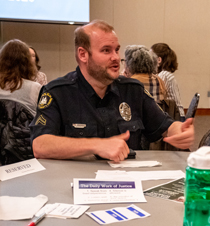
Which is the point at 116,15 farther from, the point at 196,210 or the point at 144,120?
the point at 196,210

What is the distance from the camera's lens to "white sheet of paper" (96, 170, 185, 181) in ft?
3.92

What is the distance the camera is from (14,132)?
6.79 feet

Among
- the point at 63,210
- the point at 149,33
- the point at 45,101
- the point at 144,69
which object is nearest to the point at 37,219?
the point at 63,210

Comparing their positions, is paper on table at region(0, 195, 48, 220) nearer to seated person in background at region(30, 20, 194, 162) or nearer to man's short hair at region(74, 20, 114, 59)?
seated person in background at region(30, 20, 194, 162)

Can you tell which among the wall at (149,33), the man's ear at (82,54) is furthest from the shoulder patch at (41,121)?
the wall at (149,33)

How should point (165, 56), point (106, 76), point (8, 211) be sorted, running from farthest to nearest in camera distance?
point (165, 56) → point (106, 76) → point (8, 211)

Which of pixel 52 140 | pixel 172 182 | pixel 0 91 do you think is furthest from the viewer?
pixel 0 91

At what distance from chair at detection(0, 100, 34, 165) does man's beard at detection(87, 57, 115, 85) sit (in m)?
0.45

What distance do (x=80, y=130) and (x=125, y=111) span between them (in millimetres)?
283

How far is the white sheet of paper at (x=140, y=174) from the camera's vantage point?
47.1 inches

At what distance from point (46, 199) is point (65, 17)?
4.50 meters

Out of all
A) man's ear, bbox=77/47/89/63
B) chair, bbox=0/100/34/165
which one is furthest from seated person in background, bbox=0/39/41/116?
man's ear, bbox=77/47/89/63

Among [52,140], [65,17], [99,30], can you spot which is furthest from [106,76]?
[65,17]

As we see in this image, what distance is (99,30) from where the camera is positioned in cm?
187
